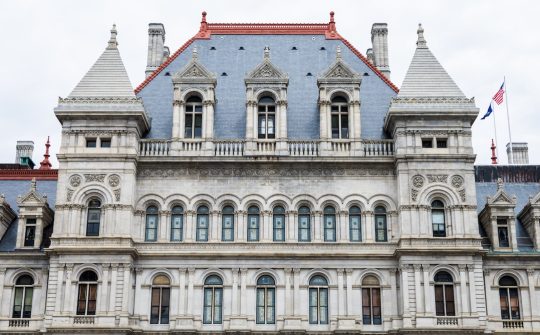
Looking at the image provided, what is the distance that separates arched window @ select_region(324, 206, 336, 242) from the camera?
153 feet

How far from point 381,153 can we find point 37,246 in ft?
65.8

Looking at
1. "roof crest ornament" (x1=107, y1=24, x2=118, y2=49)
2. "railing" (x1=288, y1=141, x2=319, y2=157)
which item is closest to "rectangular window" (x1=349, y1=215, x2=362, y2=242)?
"railing" (x1=288, y1=141, x2=319, y2=157)

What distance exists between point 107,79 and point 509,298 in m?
25.9

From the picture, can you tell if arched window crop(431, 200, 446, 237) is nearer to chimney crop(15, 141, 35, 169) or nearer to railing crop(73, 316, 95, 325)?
railing crop(73, 316, 95, 325)

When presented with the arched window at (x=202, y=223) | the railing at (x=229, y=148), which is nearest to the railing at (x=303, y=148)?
the railing at (x=229, y=148)

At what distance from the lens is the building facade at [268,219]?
146 feet

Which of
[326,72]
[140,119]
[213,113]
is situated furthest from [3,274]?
[326,72]

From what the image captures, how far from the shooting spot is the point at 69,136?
1863 inches

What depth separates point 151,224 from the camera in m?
46.8

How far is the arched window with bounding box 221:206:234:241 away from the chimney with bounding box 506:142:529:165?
25873mm

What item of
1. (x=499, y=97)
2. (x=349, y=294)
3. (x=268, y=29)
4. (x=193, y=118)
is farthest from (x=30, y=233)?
(x=499, y=97)

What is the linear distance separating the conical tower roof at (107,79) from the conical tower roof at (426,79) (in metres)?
16.0

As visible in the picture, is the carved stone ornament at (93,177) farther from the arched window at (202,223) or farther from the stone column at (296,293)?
the stone column at (296,293)

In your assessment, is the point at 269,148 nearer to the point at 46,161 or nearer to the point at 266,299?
the point at 266,299
